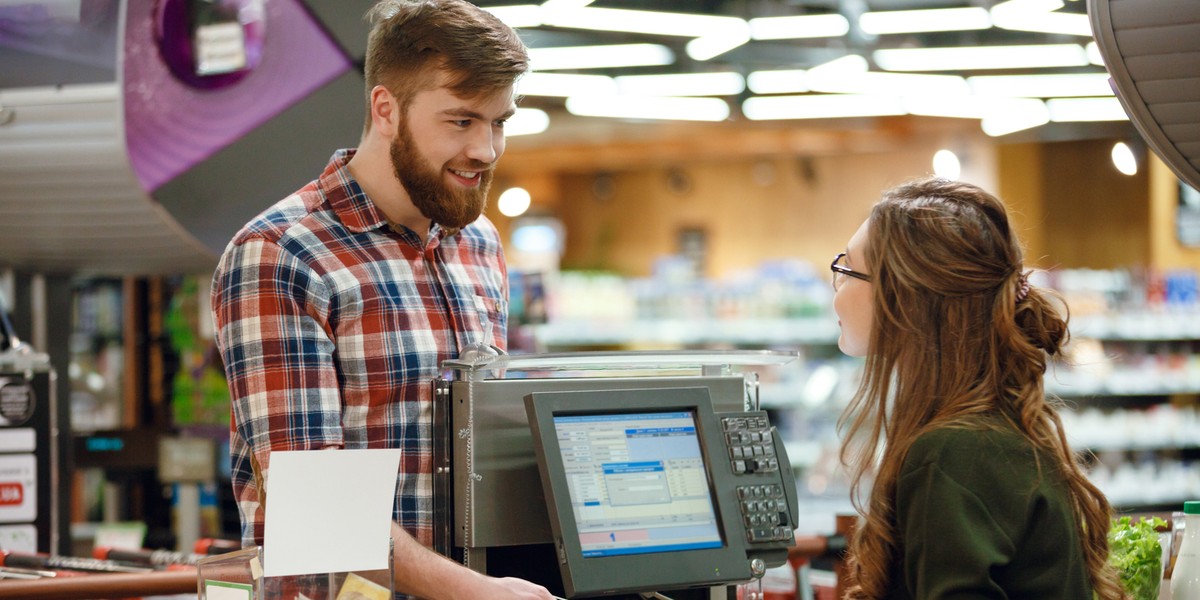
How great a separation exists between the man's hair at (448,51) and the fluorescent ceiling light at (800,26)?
4.16m

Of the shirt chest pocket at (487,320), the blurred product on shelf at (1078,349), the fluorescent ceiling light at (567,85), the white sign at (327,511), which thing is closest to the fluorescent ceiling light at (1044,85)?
the blurred product on shelf at (1078,349)

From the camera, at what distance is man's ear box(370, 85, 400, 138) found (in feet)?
6.26

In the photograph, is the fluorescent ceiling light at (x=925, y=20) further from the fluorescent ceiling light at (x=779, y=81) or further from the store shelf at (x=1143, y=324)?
the store shelf at (x=1143, y=324)

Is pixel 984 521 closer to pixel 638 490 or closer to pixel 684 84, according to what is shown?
pixel 638 490

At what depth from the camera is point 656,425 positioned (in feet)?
5.35

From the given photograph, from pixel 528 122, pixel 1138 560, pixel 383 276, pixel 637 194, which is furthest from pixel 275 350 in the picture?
pixel 637 194

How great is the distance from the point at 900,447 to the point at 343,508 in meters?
0.71

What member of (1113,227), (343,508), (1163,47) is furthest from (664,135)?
(343,508)

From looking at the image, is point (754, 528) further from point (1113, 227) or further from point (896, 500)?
point (1113, 227)

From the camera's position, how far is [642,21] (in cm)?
578

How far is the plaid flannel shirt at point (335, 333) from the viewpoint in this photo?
172 cm

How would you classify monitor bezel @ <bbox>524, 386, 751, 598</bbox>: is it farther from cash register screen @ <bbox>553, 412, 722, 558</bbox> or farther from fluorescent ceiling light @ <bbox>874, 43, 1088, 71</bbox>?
fluorescent ceiling light @ <bbox>874, 43, 1088, 71</bbox>

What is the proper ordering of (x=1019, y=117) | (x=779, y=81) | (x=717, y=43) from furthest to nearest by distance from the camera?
1. (x=1019, y=117)
2. (x=779, y=81)
3. (x=717, y=43)

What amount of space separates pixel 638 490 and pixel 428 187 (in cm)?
63
